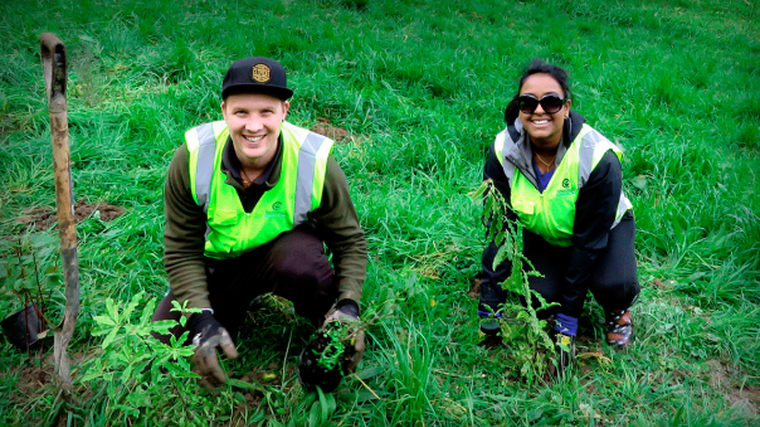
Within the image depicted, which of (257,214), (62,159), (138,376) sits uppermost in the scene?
(62,159)

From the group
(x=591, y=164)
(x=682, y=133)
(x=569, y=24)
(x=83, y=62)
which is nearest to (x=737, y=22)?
(x=569, y=24)

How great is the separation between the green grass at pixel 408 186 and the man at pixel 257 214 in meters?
0.29

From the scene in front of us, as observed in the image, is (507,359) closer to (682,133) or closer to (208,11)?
(682,133)

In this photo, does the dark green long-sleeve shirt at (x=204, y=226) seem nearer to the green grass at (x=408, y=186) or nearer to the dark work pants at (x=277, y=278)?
the dark work pants at (x=277, y=278)

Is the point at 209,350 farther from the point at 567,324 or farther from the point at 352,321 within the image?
the point at 567,324

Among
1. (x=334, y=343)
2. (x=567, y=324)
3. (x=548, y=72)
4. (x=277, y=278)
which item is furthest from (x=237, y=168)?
(x=567, y=324)

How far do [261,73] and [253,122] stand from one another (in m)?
0.18

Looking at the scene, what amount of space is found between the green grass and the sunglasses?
0.89 m

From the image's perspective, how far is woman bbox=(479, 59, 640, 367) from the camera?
7.56 ft

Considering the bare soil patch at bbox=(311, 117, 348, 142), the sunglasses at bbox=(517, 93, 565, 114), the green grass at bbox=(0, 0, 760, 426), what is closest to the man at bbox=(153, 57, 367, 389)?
the green grass at bbox=(0, 0, 760, 426)

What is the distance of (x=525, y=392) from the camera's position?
224cm

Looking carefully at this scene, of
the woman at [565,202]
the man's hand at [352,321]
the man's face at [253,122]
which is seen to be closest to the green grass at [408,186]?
the man's hand at [352,321]

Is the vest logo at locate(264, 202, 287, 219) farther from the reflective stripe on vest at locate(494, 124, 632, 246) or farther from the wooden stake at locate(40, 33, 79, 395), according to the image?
the reflective stripe on vest at locate(494, 124, 632, 246)

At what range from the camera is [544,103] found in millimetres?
2264
